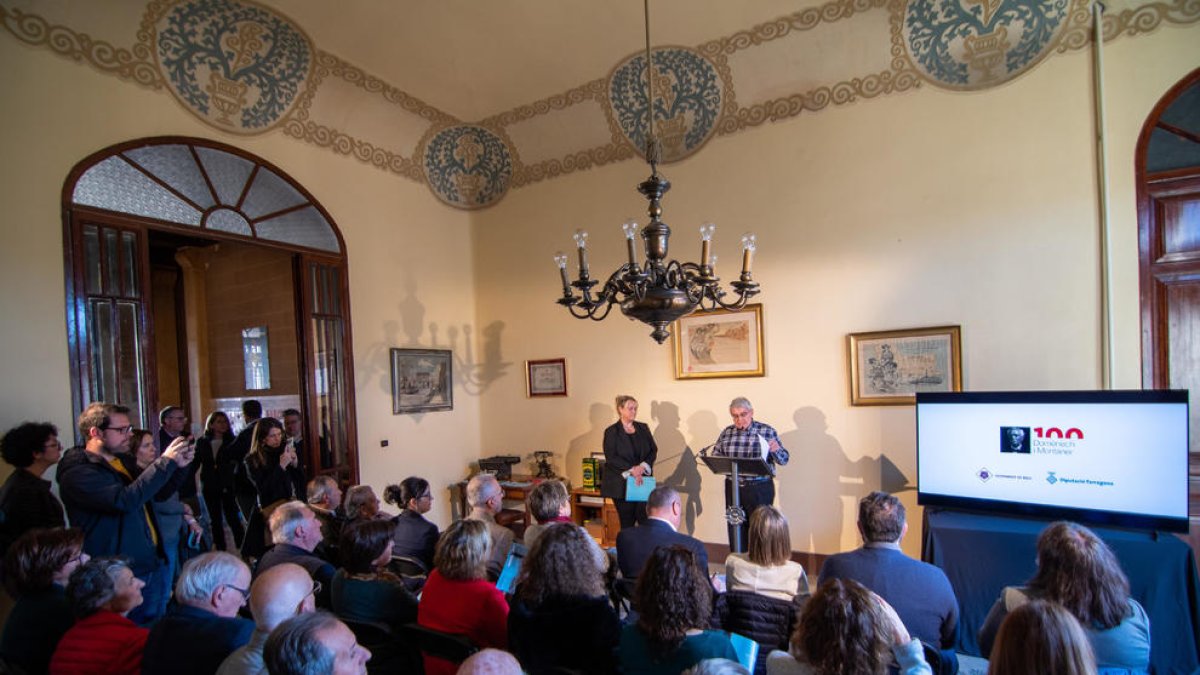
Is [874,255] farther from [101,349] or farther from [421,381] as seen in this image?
[101,349]

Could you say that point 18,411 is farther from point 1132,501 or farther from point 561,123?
point 1132,501

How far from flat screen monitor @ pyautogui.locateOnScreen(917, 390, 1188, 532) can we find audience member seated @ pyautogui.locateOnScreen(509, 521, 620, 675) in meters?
2.82

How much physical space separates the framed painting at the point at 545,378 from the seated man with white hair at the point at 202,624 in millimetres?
3889

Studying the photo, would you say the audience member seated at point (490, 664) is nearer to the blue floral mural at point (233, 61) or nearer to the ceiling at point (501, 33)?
the ceiling at point (501, 33)

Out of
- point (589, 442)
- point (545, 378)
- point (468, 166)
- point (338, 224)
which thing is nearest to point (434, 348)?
point (545, 378)

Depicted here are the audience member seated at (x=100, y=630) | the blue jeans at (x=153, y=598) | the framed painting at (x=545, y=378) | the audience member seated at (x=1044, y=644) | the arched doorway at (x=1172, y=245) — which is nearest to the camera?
the audience member seated at (x=1044, y=644)

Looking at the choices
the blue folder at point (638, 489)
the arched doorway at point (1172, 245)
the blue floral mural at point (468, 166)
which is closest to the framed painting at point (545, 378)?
the blue folder at point (638, 489)

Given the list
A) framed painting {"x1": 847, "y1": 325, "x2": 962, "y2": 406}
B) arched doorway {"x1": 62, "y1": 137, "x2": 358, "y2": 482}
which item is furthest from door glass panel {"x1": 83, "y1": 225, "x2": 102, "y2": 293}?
framed painting {"x1": 847, "y1": 325, "x2": 962, "y2": 406}

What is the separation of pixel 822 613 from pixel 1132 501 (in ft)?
9.45

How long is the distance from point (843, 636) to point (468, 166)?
5.69 meters

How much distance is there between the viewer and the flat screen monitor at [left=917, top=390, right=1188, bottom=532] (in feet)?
9.95

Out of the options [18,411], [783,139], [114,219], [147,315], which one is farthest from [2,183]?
[783,139]

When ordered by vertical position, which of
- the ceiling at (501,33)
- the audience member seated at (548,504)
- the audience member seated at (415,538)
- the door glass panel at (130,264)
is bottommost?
the audience member seated at (415,538)

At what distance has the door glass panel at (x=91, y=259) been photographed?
3.42m
